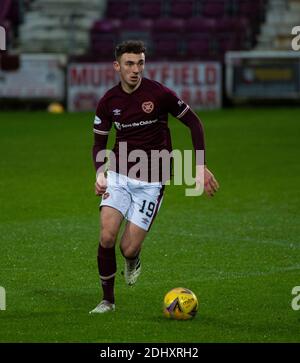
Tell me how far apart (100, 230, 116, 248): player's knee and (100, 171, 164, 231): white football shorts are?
10.4 inches

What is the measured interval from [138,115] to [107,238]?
107cm

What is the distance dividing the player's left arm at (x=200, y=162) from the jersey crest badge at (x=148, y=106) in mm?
261

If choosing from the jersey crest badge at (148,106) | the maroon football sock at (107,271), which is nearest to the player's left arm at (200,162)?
the jersey crest badge at (148,106)

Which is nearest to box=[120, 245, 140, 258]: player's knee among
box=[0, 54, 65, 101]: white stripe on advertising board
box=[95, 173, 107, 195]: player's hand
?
box=[95, 173, 107, 195]: player's hand

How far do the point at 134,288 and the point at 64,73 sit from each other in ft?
61.3

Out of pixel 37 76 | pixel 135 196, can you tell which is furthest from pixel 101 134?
pixel 37 76

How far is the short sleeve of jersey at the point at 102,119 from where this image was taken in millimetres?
8758

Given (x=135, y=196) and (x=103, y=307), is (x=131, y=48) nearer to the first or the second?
(x=135, y=196)

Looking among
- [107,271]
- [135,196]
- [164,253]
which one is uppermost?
[135,196]

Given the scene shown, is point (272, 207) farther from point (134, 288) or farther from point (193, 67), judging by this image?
point (193, 67)

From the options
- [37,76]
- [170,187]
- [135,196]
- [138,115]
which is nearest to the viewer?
[138,115]

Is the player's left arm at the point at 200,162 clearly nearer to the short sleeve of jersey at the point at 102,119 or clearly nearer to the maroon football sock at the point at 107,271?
the short sleeve of jersey at the point at 102,119

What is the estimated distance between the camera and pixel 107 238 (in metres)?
8.52

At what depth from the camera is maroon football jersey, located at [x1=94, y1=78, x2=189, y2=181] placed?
8.73m
